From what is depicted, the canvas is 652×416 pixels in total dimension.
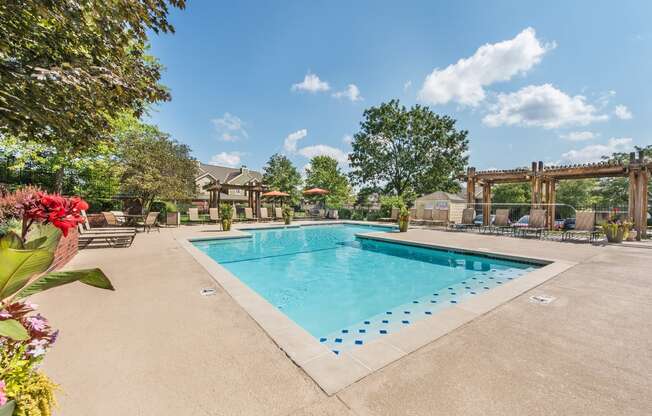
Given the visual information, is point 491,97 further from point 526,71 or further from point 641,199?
point 641,199

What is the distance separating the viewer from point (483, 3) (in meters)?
9.96

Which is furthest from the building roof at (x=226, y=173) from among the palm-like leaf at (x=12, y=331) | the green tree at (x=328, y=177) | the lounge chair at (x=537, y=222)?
the palm-like leaf at (x=12, y=331)

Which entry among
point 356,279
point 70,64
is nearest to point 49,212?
point 70,64

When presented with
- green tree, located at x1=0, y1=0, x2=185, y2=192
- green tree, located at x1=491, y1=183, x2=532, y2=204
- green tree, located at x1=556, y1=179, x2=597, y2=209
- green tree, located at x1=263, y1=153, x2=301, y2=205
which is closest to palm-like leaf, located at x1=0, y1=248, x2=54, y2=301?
green tree, located at x1=0, y1=0, x2=185, y2=192

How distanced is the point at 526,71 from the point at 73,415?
17.9 metres

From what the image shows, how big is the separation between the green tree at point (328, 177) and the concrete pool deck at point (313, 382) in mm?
27586

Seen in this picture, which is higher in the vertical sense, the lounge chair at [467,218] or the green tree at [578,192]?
the green tree at [578,192]

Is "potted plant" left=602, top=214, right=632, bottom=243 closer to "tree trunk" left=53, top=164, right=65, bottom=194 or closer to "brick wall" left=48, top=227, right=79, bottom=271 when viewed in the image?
"brick wall" left=48, top=227, right=79, bottom=271

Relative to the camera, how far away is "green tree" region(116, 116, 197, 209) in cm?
1509

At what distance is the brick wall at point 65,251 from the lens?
5.07 metres

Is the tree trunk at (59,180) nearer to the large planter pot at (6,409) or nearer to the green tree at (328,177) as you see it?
the large planter pot at (6,409)

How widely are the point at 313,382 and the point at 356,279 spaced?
4.67 m

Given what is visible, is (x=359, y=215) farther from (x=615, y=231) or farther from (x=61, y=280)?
(x=61, y=280)

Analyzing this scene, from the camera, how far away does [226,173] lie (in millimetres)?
42062
